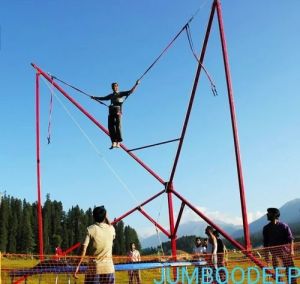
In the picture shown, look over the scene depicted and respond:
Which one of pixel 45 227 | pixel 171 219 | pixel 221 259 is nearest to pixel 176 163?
pixel 171 219

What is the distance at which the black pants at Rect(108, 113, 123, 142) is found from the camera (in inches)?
456

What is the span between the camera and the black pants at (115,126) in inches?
456

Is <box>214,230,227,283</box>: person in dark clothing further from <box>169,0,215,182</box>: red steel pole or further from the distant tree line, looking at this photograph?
the distant tree line

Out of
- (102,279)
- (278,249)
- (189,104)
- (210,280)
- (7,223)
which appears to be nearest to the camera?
(102,279)

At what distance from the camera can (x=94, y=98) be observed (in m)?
11.7

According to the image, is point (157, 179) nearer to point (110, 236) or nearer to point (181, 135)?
point (181, 135)

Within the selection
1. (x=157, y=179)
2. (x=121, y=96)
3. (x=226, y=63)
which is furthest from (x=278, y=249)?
(x=157, y=179)

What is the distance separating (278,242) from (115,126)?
5.11 m

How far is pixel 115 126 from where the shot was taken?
1167 cm

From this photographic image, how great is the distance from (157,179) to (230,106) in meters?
4.30

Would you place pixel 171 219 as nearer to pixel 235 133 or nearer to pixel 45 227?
pixel 235 133

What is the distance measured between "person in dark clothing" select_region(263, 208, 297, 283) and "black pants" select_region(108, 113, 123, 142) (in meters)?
4.68

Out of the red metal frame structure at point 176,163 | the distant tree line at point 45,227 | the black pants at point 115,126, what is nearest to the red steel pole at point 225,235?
the red metal frame structure at point 176,163

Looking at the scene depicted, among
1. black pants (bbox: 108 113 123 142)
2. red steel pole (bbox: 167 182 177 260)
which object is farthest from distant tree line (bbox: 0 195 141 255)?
black pants (bbox: 108 113 123 142)
